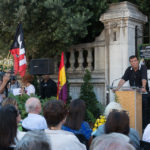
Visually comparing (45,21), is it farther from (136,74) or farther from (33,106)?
(33,106)

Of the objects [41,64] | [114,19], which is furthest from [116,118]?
[114,19]

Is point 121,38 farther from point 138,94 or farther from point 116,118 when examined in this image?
point 116,118

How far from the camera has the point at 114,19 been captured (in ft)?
26.4

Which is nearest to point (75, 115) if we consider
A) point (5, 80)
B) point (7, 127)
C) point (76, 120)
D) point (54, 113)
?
point (76, 120)

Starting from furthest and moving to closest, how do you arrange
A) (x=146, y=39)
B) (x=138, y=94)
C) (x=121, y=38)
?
(x=146, y=39) → (x=121, y=38) → (x=138, y=94)

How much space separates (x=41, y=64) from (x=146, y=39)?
3817 mm

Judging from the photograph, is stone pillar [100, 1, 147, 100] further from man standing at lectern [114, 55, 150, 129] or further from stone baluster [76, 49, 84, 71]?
man standing at lectern [114, 55, 150, 129]

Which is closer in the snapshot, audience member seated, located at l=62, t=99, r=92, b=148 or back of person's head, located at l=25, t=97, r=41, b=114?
audience member seated, located at l=62, t=99, r=92, b=148

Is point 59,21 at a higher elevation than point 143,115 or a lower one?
higher

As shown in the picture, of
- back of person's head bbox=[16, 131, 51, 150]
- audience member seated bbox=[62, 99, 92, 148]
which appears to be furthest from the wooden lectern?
back of person's head bbox=[16, 131, 51, 150]

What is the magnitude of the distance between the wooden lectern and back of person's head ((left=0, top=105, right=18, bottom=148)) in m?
3.06

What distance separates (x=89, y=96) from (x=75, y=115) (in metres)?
4.91

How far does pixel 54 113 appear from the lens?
9.80 ft

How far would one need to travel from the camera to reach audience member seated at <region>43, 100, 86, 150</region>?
2420mm
